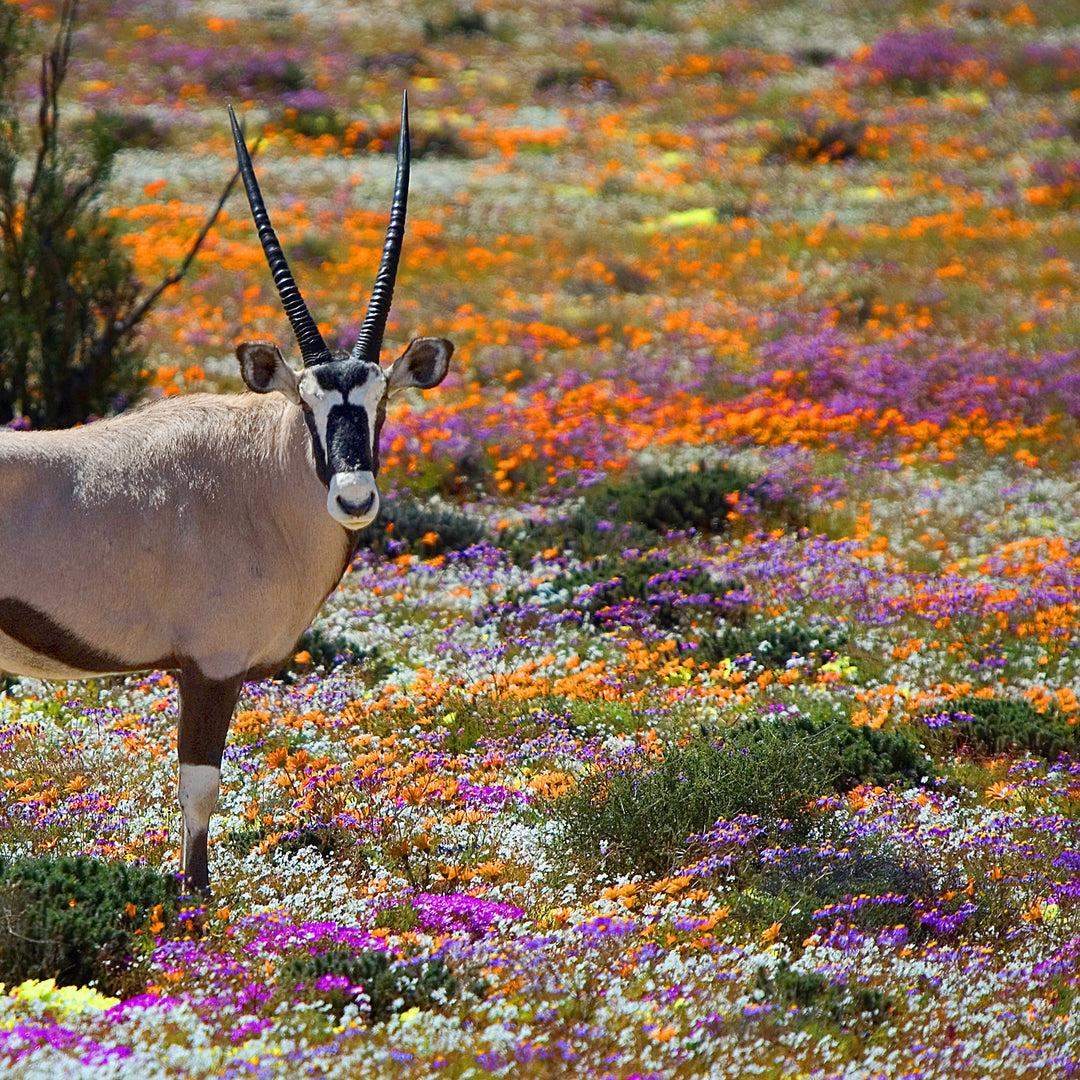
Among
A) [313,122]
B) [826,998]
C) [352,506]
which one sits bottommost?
[826,998]

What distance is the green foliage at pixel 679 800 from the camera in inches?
276

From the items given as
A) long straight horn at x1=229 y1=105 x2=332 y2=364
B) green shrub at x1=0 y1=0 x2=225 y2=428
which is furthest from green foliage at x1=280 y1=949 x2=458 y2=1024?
green shrub at x1=0 y1=0 x2=225 y2=428

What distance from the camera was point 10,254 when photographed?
14875 millimetres

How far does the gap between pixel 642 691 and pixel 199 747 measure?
375 centimetres

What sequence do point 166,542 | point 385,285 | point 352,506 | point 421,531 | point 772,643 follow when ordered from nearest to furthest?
1. point 352,506
2. point 166,542
3. point 385,285
4. point 772,643
5. point 421,531

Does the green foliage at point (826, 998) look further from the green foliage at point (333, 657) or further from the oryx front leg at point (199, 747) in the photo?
the green foliage at point (333, 657)

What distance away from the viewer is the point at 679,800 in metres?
7.13

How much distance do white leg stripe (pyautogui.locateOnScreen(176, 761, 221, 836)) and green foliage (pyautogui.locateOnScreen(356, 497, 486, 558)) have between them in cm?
629

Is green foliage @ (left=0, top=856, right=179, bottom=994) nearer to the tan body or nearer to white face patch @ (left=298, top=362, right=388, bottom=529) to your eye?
the tan body

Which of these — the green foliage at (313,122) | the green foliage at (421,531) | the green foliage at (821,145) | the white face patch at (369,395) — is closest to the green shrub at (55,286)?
the green foliage at (421,531)

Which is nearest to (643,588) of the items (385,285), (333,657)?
(333,657)

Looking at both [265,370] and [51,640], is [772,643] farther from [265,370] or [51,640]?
[51,640]

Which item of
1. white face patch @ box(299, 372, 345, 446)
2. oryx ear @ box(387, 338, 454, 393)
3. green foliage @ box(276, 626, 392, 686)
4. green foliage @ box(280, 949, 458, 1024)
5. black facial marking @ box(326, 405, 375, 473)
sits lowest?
green foliage @ box(280, 949, 458, 1024)

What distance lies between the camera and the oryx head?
224 inches
